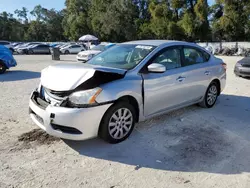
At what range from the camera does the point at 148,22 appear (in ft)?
132

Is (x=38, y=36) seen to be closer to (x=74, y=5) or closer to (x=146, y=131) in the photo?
(x=74, y=5)

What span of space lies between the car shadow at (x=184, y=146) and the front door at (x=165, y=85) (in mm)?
391

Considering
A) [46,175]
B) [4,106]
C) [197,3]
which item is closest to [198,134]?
[46,175]

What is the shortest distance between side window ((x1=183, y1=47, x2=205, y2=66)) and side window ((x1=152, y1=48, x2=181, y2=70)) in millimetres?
228

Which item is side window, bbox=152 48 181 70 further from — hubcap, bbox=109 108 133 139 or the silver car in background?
hubcap, bbox=109 108 133 139

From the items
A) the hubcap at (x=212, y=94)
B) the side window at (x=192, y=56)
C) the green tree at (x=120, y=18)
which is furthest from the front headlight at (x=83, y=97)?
the green tree at (x=120, y=18)

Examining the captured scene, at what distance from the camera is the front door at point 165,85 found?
402 cm

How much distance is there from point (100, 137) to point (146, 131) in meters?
0.92

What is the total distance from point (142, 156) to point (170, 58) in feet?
6.42

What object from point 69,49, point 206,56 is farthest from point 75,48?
point 206,56

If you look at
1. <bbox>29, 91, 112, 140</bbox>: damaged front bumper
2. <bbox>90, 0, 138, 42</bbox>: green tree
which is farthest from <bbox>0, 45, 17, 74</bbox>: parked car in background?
<bbox>90, 0, 138, 42</bbox>: green tree

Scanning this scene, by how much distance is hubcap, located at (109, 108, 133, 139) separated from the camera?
11.8ft

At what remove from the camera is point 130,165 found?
126 inches

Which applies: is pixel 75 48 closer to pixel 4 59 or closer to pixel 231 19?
pixel 231 19
